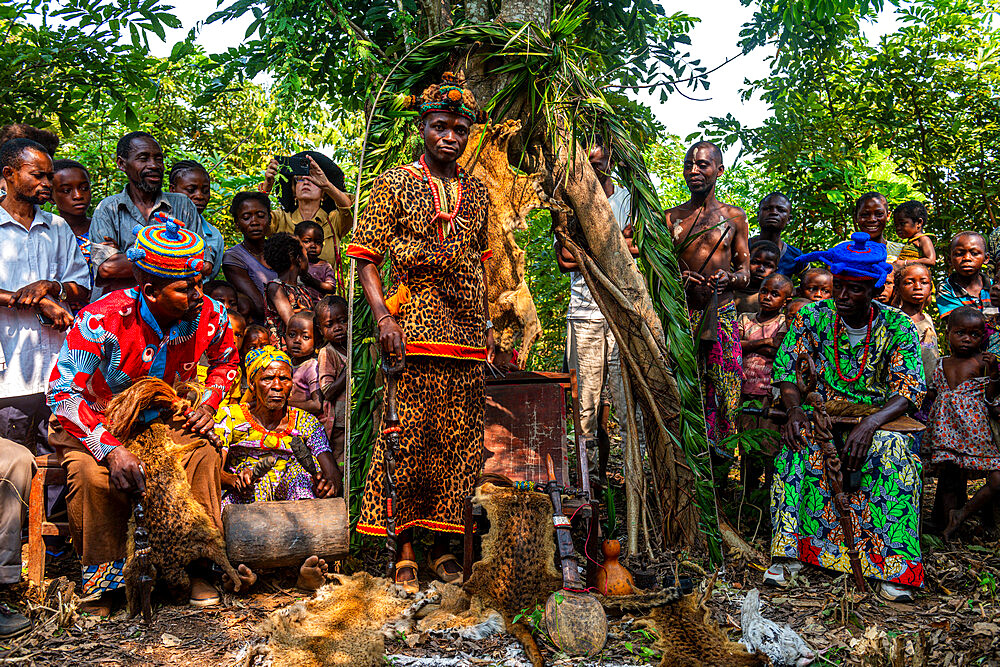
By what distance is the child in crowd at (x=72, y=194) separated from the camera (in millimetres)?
5121

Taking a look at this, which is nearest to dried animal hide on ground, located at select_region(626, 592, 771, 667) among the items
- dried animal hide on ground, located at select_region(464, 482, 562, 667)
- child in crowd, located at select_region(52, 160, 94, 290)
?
dried animal hide on ground, located at select_region(464, 482, 562, 667)

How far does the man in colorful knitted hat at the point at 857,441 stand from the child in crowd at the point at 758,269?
5.20 ft

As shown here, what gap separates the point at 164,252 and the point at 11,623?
1771 millimetres

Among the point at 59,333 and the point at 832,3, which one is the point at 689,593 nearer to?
the point at 59,333

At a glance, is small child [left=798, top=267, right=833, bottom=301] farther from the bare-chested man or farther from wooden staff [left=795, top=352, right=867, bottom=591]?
wooden staff [left=795, top=352, right=867, bottom=591]

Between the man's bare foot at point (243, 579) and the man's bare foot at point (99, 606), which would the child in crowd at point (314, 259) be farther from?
the man's bare foot at point (99, 606)

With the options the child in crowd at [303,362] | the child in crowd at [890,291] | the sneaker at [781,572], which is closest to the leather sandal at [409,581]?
the child in crowd at [303,362]

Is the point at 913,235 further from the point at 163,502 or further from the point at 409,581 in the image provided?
the point at 163,502

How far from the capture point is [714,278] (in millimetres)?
5613

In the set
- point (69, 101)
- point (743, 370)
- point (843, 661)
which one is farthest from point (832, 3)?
point (69, 101)

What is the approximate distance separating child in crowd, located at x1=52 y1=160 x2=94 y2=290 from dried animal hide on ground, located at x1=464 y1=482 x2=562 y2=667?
3106mm

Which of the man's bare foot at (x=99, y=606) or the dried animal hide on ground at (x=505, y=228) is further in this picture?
the dried animal hide on ground at (x=505, y=228)

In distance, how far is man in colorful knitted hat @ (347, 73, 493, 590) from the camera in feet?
14.3

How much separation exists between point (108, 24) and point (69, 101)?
24.2 inches
